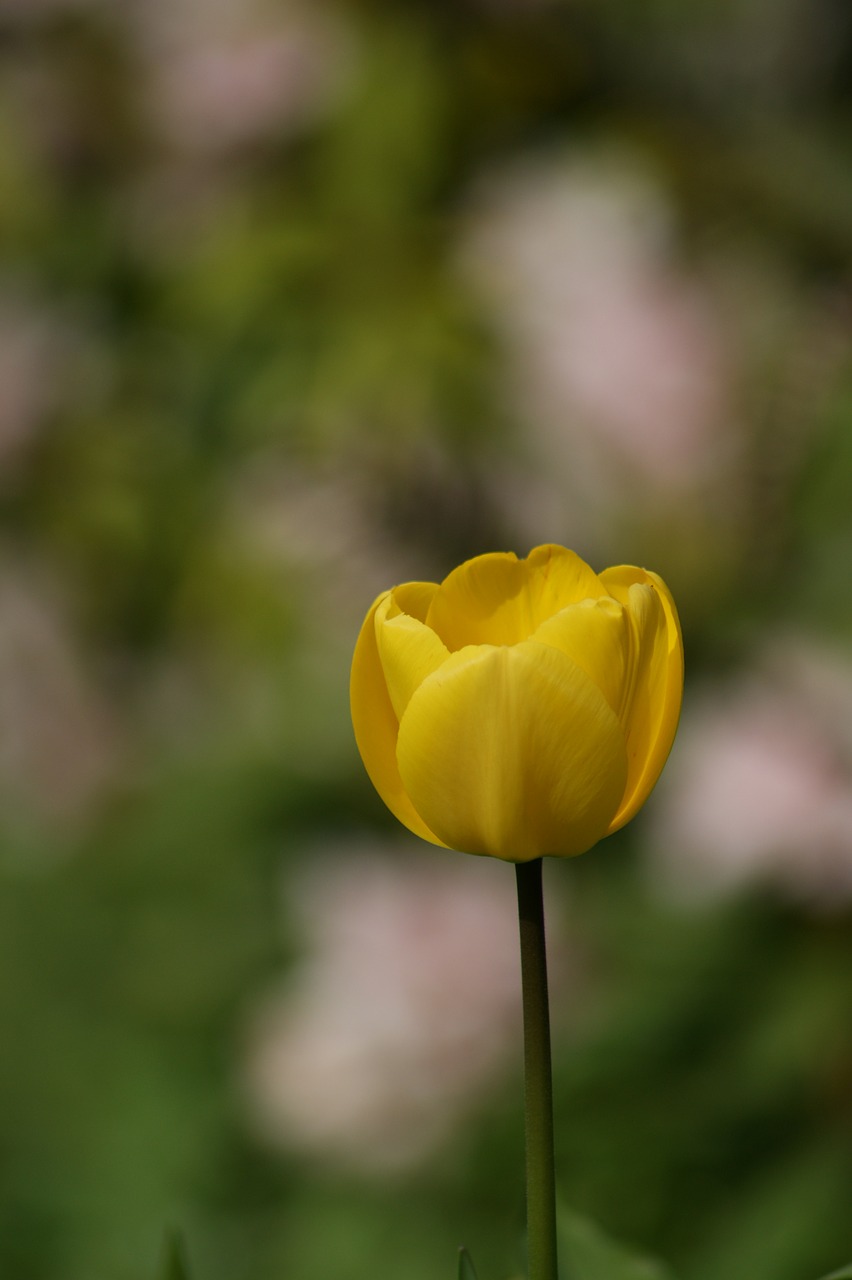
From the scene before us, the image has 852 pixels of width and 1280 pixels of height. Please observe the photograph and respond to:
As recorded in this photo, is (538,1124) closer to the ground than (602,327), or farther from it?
closer to the ground

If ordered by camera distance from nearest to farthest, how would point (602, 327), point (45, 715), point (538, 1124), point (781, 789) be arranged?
point (538, 1124), point (781, 789), point (602, 327), point (45, 715)

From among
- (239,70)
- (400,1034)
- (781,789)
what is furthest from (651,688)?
(239,70)

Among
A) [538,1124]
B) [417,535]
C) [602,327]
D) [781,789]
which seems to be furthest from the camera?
[417,535]

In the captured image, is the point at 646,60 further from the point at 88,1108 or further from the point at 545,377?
the point at 88,1108

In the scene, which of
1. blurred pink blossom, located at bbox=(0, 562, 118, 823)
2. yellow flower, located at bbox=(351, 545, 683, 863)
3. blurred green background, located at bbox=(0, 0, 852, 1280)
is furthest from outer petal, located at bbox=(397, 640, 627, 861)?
blurred pink blossom, located at bbox=(0, 562, 118, 823)

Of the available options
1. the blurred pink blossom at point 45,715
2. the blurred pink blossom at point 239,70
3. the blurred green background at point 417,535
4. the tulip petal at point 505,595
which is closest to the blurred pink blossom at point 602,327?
the blurred green background at point 417,535

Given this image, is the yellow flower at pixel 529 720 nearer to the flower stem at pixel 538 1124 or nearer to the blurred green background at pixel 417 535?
the flower stem at pixel 538 1124

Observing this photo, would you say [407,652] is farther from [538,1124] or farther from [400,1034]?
[400,1034]

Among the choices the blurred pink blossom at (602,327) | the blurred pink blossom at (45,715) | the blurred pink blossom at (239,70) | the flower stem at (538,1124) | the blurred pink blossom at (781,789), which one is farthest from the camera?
the blurred pink blossom at (45,715)
